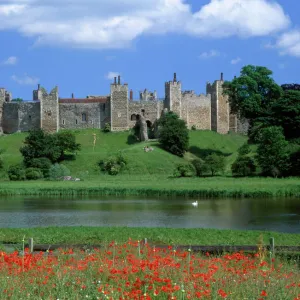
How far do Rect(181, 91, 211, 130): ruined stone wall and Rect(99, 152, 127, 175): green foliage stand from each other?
17192mm

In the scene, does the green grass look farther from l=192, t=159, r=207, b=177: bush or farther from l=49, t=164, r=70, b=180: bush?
l=192, t=159, r=207, b=177: bush

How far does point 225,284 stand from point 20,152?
54192mm

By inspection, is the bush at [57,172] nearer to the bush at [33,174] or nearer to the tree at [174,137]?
the bush at [33,174]

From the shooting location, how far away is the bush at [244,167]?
51406 millimetres

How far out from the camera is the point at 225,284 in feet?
34.1

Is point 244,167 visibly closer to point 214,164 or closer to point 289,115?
point 214,164

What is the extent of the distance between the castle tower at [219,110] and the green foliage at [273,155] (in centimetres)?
2155

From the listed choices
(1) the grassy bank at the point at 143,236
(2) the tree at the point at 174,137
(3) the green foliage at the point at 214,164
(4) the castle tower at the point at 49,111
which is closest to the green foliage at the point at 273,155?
(3) the green foliage at the point at 214,164

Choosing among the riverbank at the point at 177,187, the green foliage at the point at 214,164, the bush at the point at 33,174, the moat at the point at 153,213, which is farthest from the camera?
the bush at the point at 33,174

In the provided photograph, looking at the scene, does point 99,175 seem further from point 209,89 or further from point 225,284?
point 225,284

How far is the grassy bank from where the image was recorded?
18.4 meters

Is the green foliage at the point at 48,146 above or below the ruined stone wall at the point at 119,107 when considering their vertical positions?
below

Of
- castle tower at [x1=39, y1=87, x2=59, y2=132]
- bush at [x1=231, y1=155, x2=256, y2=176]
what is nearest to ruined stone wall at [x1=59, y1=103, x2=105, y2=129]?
castle tower at [x1=39, y1=87, x2=59, y2=132]

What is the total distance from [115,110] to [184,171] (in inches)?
801
